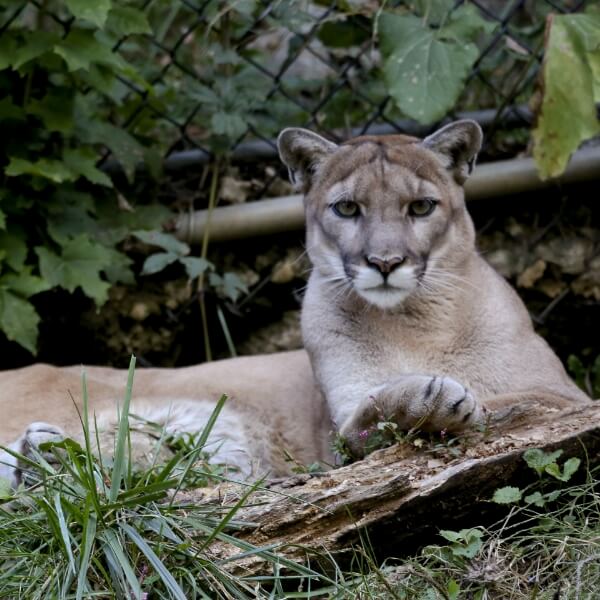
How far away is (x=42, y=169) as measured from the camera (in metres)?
4.89

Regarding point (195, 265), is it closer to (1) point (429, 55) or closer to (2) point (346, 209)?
(2) point (346, 209)

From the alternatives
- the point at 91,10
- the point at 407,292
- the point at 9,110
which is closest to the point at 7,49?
→ the point at 9,110

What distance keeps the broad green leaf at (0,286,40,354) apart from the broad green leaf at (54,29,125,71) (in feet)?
3.34

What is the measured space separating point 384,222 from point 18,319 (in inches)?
70.5

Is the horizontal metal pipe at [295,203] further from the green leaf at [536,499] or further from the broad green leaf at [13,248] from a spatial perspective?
the green leaf at [536,499]

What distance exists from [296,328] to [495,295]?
169 centimetres

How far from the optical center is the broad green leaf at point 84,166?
5.01 m

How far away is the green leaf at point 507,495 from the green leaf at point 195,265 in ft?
8.15

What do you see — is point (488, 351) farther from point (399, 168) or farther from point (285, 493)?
point (285, 493)

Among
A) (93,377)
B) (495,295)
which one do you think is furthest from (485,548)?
(93,377)

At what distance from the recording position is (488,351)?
4.06 metres

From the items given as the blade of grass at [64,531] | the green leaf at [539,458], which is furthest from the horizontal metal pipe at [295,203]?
the blade of grass at [64,531]

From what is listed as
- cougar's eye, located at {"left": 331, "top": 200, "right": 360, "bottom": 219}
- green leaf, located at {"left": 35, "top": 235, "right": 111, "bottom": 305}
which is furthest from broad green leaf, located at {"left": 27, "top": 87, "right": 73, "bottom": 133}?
cougar's eye, located at {"left": 331, "top": 200, "right": 360, "bottom": 219}

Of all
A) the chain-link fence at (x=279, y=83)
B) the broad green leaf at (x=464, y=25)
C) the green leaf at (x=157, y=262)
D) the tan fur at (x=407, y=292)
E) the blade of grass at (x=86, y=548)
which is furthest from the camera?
the chain-link fence at (x=279, y=83)
